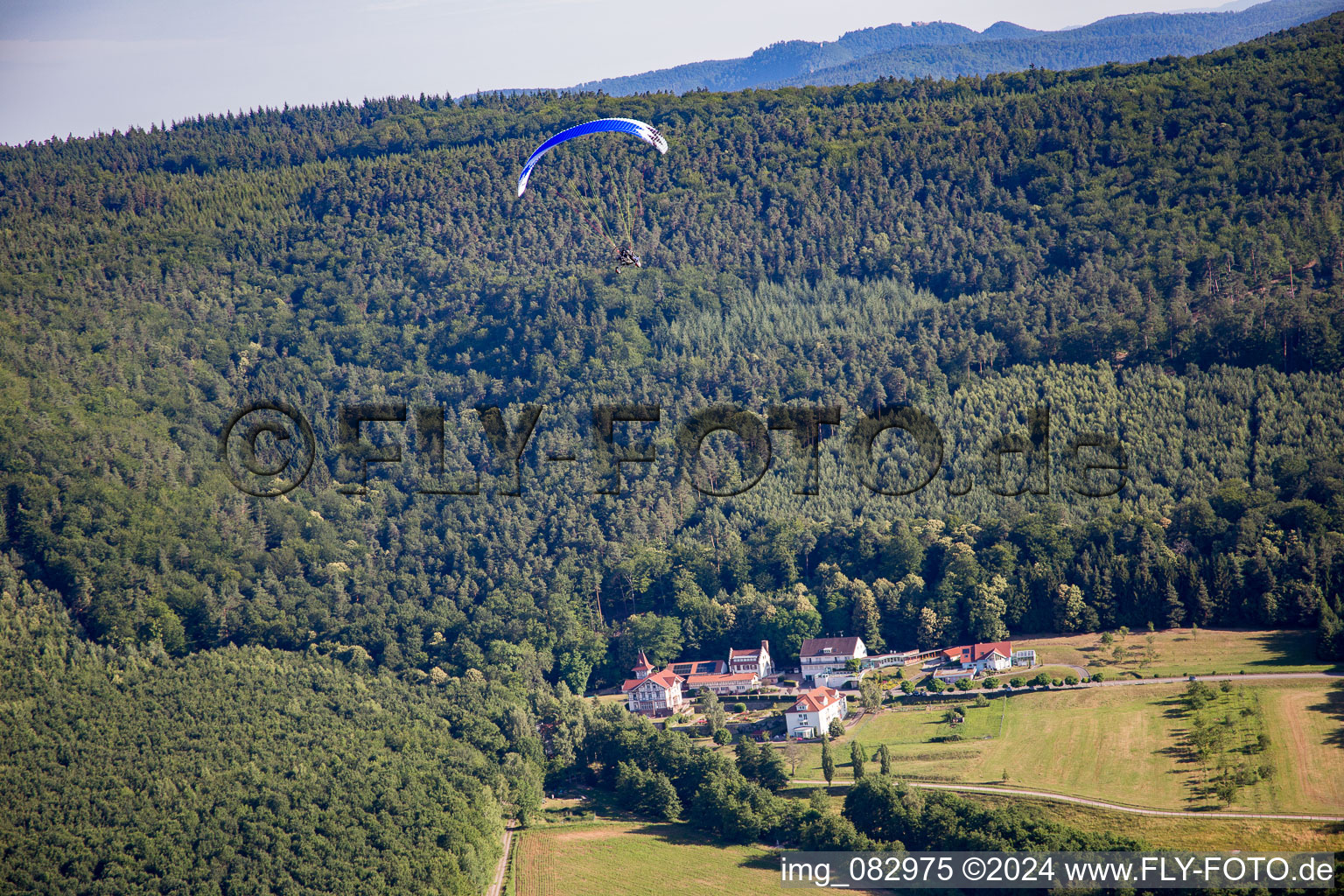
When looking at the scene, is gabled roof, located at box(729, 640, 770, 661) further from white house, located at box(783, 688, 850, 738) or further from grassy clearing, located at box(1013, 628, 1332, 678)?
grassy clearing, located at box(1013, 628, 1332, 678)

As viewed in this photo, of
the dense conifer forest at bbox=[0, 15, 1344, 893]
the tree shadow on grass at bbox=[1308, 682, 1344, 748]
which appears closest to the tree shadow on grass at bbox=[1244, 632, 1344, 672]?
the dense conifer forest at bbox=[0, 15, 1344, 893]

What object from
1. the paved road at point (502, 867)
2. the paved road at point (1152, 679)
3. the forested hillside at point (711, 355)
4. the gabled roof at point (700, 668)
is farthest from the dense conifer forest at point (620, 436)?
the paved road at point (1152, 679)

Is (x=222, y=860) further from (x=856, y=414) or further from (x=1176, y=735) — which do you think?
(x=856, y=414)

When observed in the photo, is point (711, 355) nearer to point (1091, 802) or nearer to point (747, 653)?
point (747, 653)

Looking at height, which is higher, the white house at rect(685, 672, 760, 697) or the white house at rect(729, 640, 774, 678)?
the white house at rect(729, 640, 774, 678)

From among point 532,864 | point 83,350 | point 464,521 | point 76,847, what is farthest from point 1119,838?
point 83,350

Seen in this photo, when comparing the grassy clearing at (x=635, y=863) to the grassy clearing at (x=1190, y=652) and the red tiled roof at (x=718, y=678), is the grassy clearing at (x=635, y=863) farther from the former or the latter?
the grassy clearing at (x=1190, y=652)
